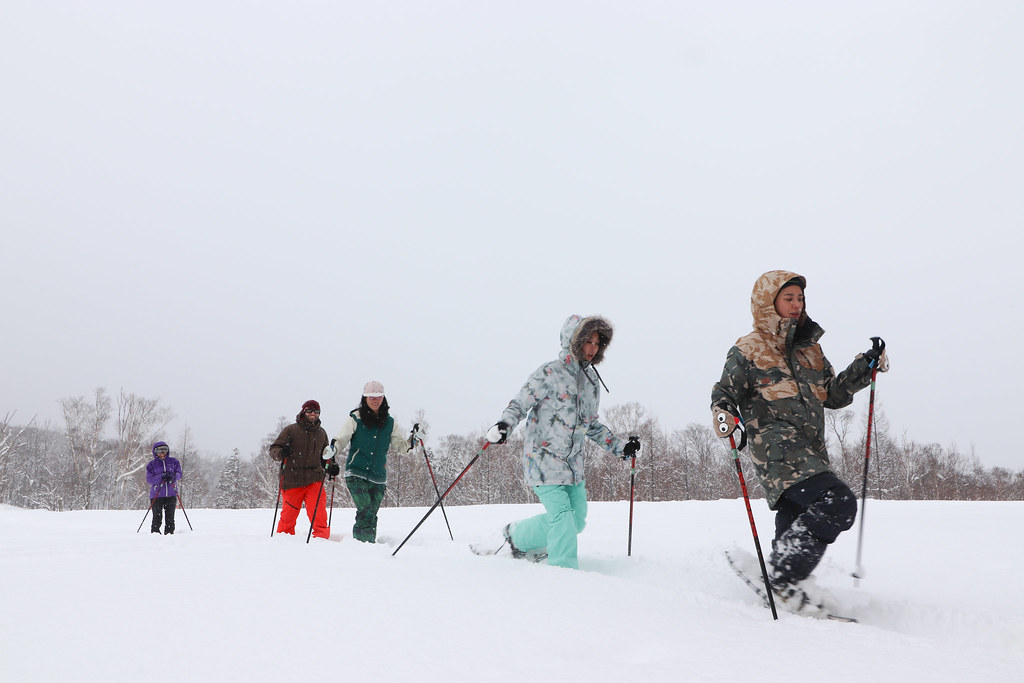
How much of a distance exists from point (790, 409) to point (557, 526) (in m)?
1.83

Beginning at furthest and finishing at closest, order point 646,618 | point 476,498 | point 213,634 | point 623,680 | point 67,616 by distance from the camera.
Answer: point 476,498, point 646,618, point 67,616, point 213,634, point 623,680

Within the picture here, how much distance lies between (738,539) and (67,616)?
532 cm

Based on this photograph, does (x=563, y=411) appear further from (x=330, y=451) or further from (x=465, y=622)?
(x=330, y=451)

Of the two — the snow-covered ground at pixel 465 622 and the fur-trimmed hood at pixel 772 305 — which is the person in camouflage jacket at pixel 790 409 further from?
the snow-covered ground at pixel 465 622

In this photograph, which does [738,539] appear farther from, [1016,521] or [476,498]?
[476,498]

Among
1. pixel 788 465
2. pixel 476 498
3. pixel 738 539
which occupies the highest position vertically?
pixel 788 465

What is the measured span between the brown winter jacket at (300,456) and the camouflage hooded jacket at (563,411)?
11.1 ft

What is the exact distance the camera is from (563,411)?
175 inches

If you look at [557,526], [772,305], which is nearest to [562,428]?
[557,526]

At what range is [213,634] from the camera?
2047 mm

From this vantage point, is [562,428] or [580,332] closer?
[562,428]

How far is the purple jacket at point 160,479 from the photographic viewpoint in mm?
9297

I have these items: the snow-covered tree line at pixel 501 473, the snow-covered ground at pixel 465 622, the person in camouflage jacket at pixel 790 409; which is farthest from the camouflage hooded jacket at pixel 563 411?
the snow-covered tree line at pixel 501 473

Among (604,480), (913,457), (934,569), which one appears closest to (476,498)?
(604,480)
